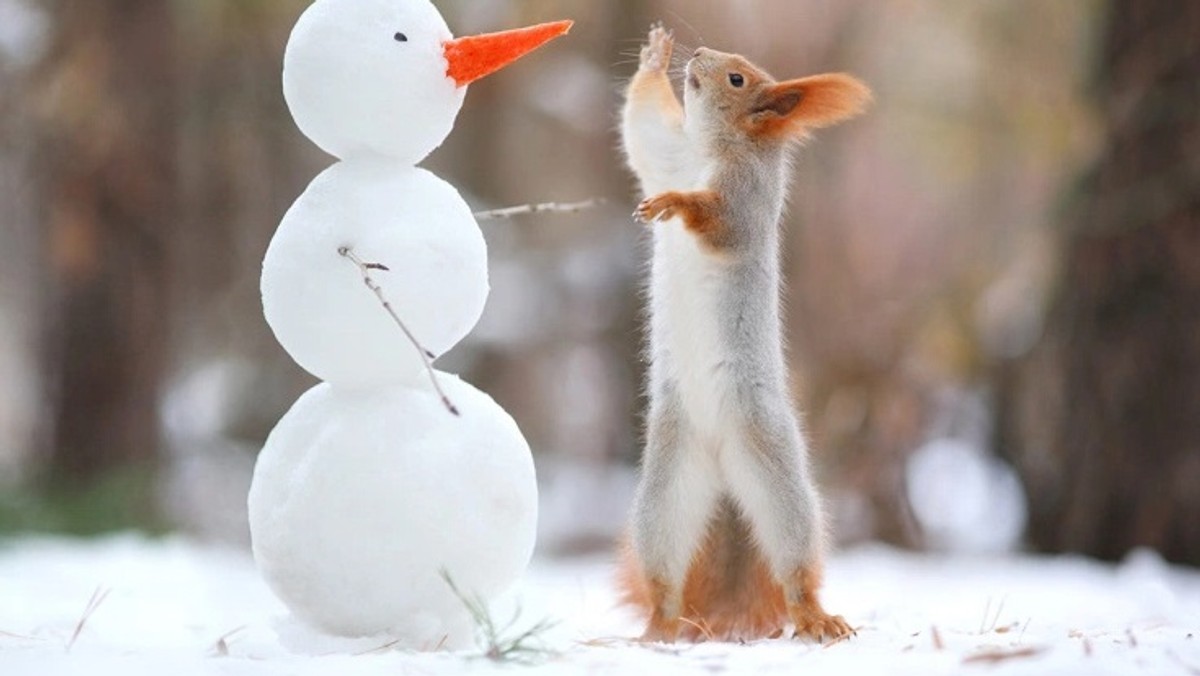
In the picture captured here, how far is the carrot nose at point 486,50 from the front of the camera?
2.63 metres

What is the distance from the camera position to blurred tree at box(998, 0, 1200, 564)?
5406 mm

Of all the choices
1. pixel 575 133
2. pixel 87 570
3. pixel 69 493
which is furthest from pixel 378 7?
pixel 575 133

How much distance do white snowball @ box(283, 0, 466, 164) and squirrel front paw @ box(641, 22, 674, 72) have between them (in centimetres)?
53

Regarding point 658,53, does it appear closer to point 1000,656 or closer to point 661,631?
point 661,631

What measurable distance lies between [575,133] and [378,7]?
6871 millimetres

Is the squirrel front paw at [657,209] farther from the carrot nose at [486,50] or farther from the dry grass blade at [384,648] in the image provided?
the dry grass blade at [384,648]

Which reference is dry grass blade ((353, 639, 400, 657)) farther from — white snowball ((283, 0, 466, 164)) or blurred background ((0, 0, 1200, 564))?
blurred background ((0, 0, 1200, 564))

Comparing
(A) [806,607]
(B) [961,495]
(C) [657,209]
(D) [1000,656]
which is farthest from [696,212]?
(B) [961,495]

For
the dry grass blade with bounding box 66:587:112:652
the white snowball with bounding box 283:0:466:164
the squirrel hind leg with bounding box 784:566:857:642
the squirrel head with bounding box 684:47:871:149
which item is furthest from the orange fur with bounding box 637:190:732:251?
the dry grass blade with bounding box 66:587:112:652

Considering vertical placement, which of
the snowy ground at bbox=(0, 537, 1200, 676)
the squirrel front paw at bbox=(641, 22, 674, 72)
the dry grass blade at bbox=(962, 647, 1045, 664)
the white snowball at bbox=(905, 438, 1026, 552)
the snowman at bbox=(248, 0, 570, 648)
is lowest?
the white snowball at bbox=(905, 438, 1026, 552)

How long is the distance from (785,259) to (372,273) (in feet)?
15.2

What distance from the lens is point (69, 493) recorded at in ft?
21.4

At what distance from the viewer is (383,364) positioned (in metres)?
2.59

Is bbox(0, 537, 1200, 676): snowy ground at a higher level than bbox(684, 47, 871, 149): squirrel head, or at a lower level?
lower
